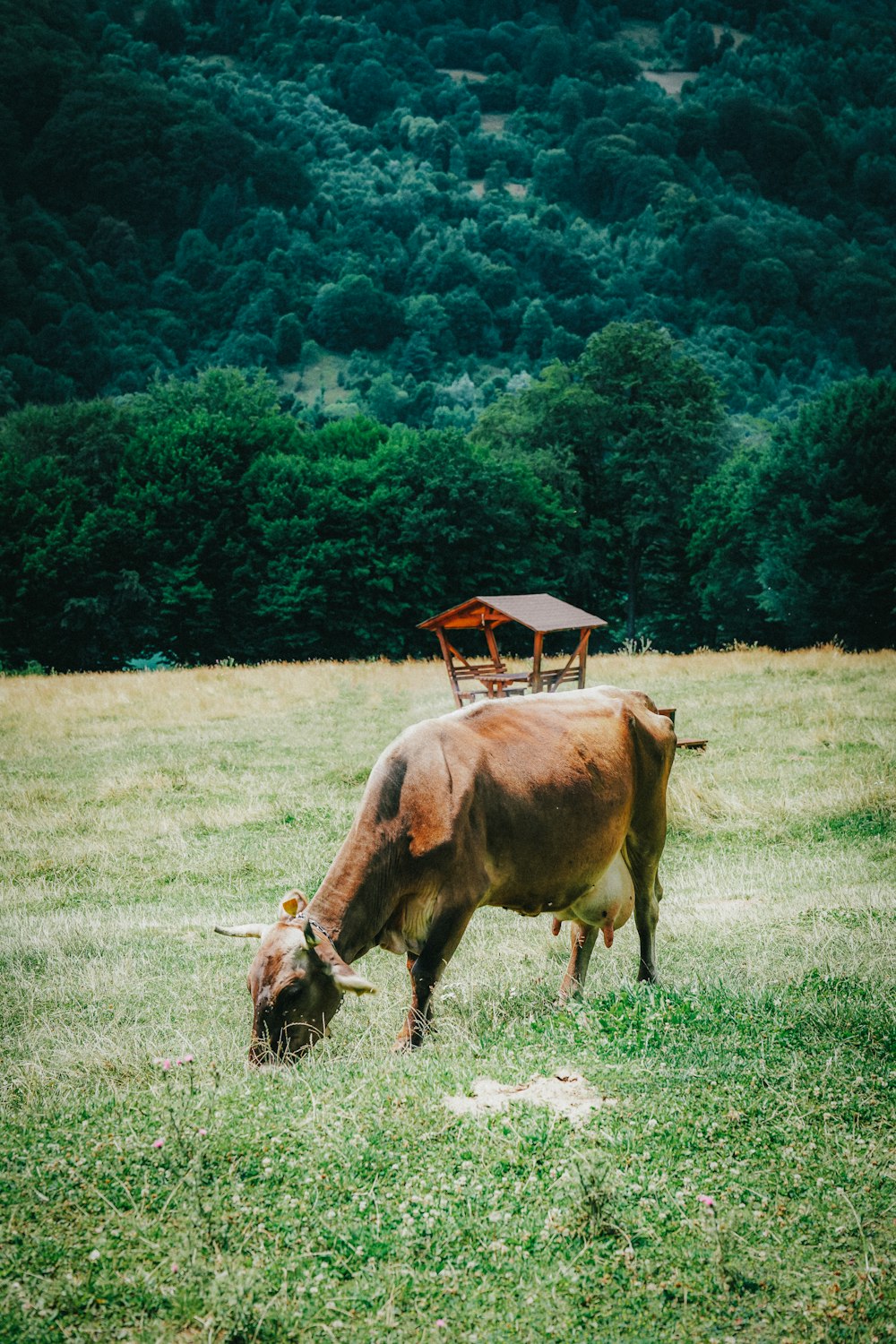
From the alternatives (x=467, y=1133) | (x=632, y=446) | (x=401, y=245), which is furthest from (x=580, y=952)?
(x=401, y=245)

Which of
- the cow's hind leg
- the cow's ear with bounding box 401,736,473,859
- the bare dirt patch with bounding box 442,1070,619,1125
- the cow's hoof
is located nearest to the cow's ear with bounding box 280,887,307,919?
the cow's ear with bounding box 401,736,473,859

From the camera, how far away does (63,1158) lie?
4.81 metres

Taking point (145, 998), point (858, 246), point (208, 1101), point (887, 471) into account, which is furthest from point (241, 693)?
point (858, 246)

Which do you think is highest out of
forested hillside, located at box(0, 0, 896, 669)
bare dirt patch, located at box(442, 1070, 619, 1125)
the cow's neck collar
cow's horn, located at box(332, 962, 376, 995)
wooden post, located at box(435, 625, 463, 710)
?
forested hillside, located at box(0, 0, 896, 669)

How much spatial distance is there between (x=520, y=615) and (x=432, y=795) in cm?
1587

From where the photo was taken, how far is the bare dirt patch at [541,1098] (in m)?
5.23

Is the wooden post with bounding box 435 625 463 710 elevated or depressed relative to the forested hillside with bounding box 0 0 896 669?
depressed

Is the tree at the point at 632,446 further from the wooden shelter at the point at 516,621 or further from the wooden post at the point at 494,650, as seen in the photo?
the wooden shelter at the point at 516,621

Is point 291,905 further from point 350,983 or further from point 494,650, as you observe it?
point 494,650

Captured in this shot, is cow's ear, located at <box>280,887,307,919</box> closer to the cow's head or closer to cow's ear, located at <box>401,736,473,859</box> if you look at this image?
the cow's head

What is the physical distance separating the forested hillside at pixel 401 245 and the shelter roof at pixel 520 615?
58.6m

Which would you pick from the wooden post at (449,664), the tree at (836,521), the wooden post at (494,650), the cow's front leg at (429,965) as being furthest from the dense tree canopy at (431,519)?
the cow's front leg at (429,965)

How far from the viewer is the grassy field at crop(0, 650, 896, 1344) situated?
3.82 metres

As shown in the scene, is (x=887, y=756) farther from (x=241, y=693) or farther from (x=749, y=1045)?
(x=241, y=693)
